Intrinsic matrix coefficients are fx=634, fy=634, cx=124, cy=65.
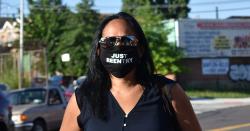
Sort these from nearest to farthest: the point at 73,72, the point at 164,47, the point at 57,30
A: the point at 164,47
the point at 73,72
the point at 57,30

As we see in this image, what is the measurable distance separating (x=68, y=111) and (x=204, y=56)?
4191cm

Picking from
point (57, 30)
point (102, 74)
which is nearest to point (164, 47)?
point (57, 30)

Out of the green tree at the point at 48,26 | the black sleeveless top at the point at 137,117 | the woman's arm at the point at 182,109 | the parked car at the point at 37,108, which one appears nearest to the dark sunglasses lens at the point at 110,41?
the black sleeveless top at the point at 137,117

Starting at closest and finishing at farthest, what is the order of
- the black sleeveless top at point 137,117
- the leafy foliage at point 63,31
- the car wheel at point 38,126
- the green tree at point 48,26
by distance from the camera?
the black sleeveless top at point 137,117 < the car wheel at point 38,126 < the leafy foliage at point 63,31 < the green tree at point 48,26

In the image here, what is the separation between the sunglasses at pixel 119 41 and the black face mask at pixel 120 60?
2 cm

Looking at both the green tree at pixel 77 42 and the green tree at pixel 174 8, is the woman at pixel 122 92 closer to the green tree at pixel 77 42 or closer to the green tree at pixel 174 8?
the green tree at pixel 77 42

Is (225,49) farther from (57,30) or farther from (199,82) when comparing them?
(57,30)

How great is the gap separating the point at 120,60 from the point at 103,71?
0.69 ft

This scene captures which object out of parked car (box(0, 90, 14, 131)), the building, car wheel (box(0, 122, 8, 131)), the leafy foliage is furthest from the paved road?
the leafy foliage

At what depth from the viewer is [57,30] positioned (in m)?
59.5

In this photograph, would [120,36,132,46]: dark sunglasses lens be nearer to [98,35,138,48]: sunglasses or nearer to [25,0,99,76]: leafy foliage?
[98,35,138,48]: sunglasses

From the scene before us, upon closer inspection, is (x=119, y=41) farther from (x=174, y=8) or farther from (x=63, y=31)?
(x=174, y=8)

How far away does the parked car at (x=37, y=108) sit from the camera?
1555 cm

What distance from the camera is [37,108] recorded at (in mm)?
15977
